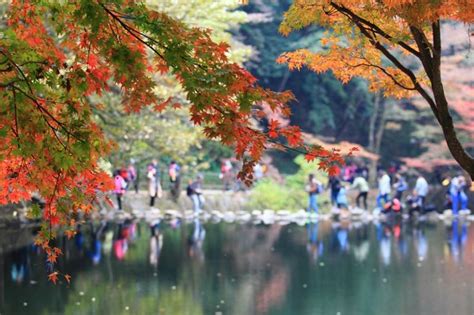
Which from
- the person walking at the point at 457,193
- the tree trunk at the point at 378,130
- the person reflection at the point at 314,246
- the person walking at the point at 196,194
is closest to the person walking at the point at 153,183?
the person walking at the point at 196,194

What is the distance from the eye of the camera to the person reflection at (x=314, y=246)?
1720 cm

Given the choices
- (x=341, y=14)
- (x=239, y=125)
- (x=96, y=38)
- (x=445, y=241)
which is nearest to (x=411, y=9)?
(x=341, y=14)

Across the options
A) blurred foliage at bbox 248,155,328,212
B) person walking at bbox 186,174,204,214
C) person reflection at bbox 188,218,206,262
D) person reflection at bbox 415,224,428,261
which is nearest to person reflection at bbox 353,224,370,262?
person reflection at bbox 415,224,428,261

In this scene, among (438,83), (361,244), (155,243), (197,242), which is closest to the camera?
(438,83)

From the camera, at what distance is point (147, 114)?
20609mm

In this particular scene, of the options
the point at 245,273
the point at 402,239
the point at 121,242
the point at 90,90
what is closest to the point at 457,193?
the point at 402,239

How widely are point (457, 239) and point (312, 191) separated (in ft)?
19.0

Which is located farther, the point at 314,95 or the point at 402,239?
the point at 314,95

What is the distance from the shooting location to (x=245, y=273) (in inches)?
582

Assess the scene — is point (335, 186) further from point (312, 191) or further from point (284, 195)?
point (284, 195)

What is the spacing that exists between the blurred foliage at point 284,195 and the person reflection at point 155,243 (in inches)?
187

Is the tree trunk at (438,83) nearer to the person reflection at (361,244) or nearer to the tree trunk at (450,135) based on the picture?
the tree trunk at (450,135)

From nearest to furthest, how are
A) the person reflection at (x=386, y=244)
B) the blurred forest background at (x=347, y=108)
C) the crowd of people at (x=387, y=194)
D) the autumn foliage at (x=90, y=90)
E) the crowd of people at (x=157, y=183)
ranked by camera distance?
1. the autumn foliage at (x=90, y=90)
2. the person reflection at (x=386, y=244)
3. the crowd of people at (x=157, y=183)
4. the crowd of people at (x=387, y=194)
5. the blurred forest background at (x=347, y=108)

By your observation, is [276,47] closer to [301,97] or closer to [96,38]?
[301,97]
